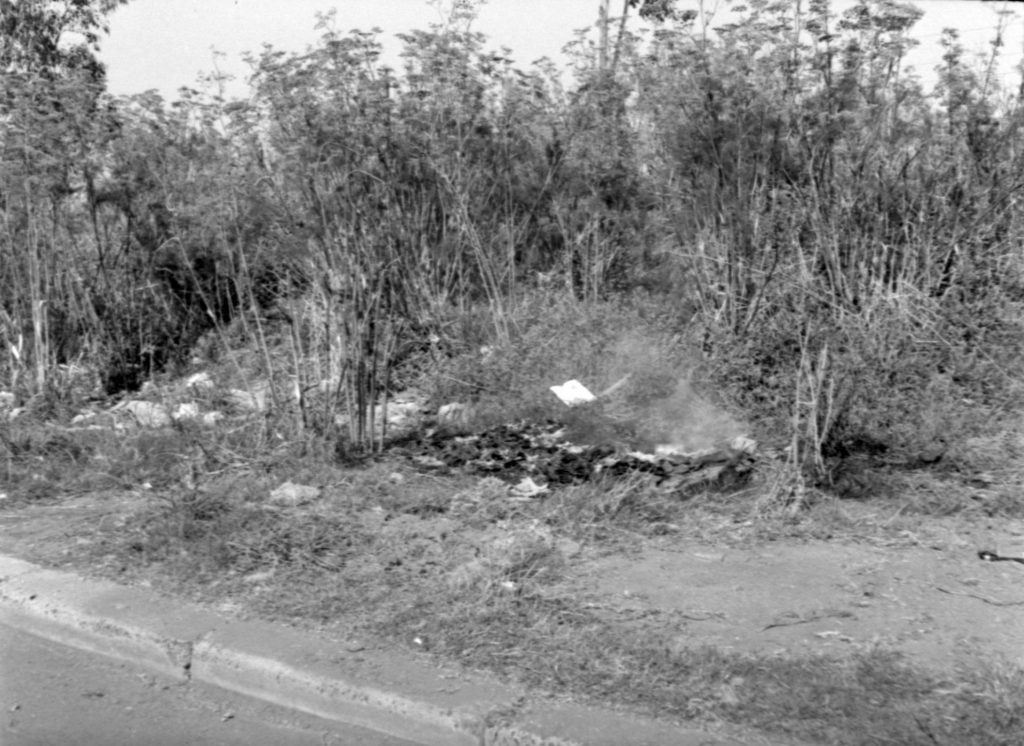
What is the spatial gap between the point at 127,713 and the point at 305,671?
0.68m

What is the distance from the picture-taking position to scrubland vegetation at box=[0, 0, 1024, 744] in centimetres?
652

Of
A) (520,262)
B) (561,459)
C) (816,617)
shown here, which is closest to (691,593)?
(816,617)

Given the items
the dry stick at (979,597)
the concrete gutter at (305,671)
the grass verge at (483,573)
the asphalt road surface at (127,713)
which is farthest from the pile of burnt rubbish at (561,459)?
the asphalt road surface at (127,713)

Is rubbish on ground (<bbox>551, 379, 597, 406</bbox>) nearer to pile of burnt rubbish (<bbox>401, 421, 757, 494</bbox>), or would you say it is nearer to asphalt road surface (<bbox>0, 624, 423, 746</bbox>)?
pile of burnt rubbish (<bbox>401, 421, 757, 494</bbox>)

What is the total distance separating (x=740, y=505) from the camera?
610 centimetres

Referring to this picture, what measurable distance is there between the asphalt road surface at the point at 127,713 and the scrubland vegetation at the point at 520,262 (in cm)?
65

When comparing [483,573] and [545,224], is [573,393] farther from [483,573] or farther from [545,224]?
[483,573]

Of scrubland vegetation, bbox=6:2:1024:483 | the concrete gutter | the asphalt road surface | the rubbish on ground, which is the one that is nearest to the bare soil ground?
the concrete gutter

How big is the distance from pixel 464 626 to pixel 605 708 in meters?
0.85

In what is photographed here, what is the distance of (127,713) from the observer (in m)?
4.37

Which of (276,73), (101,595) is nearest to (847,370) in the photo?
(101,595)

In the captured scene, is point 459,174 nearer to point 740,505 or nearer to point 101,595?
point 740,505

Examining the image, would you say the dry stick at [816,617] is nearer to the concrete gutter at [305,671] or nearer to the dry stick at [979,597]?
the dry stick at [979,597]

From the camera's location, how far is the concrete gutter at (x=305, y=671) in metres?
3.91
